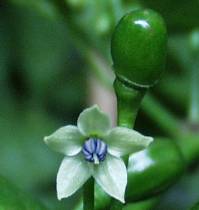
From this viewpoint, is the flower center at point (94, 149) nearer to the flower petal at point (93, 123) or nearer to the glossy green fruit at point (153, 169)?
the flower petal at point (93, 123)

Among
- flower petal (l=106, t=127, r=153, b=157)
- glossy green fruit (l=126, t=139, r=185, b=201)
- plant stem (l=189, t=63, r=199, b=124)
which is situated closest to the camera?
flower petal (l=106, t=127, r=153, b=157)

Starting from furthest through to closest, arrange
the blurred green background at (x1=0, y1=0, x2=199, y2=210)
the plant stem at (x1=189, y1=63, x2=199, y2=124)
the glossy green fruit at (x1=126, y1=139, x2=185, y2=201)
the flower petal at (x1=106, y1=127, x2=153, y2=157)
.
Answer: the blurred green background at (x1=0, y1=0, x2=199, y2=210)
the plant stem at (x1=189, y1=63, x2=199, y2=124)
the glossy green fruit at (x1=126, y1=139, x2=185, y2=201)
the flower petal at (x1=106, y1=127, x2=153, y2=157)

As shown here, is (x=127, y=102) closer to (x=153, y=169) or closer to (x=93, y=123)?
(x=93, y=123)

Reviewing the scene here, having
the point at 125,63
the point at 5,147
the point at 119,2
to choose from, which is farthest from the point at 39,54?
the point at 125,63

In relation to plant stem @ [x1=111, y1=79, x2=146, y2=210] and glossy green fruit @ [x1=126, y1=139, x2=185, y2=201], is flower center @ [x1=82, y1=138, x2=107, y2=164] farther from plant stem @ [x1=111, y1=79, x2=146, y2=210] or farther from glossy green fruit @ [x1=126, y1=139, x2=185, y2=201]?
glossy green fruit @ [x1=126, y1=139, x2=185, y2=201]

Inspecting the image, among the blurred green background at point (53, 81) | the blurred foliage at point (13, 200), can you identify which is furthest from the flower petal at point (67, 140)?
the blurred green background at point (53, 81)

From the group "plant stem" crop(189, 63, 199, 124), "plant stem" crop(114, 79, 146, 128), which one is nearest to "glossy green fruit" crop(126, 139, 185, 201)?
"plant stem" crop(114, 79, 146, 128)
